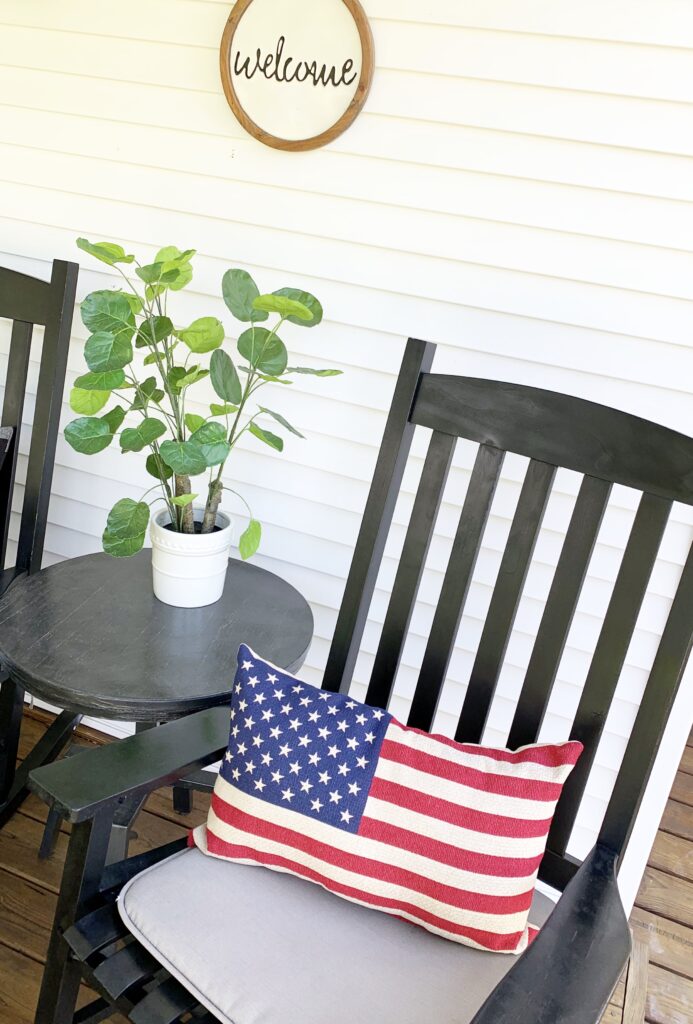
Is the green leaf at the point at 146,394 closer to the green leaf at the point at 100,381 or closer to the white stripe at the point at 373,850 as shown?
the green leaf at the point at 100,381

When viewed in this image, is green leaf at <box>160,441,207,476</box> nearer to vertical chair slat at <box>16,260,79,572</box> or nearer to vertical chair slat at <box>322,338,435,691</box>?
vertical chair slat at <box>322,338,435,691</box>

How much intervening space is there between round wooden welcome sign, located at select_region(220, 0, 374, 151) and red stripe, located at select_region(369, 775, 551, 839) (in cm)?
116

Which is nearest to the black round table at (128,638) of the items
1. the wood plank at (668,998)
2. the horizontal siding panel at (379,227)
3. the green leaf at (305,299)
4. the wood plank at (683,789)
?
the green leaf at (305,299)

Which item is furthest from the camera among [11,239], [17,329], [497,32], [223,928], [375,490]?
[11,239]

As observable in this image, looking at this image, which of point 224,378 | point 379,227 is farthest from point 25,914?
point 379,227

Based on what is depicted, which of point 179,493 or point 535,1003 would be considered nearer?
point 535,1003

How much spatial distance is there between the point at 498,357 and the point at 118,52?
987mm

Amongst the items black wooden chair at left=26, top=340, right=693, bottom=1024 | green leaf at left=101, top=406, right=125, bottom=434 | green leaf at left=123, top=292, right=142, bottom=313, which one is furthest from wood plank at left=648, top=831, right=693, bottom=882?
green leaf at left=123, top=292, right=142, bottom=313

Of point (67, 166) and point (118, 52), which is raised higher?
point (118, 52)

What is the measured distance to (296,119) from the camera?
157 centimetres

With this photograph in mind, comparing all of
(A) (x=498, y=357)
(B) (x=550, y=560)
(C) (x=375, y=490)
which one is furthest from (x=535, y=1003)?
(A) (x=498, y=357)

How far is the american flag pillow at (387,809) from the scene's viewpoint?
103 centimetres

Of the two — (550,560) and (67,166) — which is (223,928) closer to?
(550,560)

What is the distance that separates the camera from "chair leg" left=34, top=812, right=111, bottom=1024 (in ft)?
3.33
